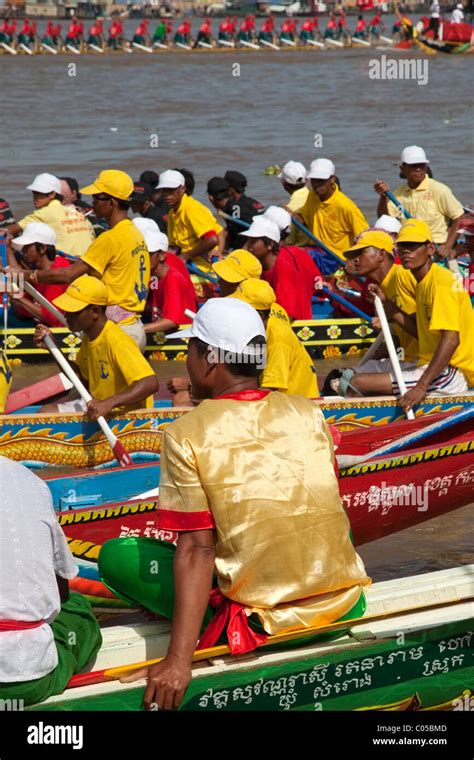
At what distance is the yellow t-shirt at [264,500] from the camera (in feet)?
13.5

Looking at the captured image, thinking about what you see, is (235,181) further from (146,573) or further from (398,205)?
(146,573)

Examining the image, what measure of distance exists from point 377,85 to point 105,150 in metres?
15.7

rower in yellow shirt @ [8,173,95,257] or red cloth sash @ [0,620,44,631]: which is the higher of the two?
red cloth sash @ [0,620,44,631]

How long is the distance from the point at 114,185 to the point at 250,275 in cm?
148

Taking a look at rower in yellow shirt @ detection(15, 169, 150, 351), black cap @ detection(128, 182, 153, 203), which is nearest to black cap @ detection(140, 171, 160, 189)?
black cap @ detection(128, 182, 153, 203)

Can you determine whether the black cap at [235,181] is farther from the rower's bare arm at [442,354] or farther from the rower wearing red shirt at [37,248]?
the rower's bare arm at [442,354]

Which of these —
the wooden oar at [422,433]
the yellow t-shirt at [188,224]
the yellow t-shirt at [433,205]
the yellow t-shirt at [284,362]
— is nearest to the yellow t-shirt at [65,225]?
the yellow t-shirt at [188,224]

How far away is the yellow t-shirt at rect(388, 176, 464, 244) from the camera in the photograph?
11984mm

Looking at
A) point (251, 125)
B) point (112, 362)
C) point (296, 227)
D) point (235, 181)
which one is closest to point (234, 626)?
point (112, 362)

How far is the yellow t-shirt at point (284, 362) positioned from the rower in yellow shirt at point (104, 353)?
0.79 metres

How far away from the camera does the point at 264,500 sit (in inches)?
164

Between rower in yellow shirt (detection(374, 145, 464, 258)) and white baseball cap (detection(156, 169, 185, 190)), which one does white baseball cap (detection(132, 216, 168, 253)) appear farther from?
rower in yellow shirt (detection(374, 145, 464, 258))
